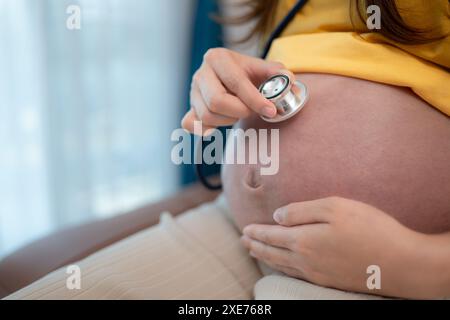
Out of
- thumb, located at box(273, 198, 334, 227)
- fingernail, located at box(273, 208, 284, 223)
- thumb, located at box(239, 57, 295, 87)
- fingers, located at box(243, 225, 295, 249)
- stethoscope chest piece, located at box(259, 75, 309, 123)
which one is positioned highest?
thumb, located at box(239, 57, 295, 87)

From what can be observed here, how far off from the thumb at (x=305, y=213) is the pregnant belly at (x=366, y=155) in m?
0.03

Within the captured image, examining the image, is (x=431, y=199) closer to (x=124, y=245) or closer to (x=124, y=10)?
(x=124, y=245)

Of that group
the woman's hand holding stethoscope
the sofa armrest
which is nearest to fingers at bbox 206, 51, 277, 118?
the woman's hand holding stethoscope

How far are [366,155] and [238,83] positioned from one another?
20 centimetres

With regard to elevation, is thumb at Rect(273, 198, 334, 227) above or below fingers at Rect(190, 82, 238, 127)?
below

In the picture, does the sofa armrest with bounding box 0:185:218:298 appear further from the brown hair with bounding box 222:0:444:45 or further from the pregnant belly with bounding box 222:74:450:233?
the brown hair with bounding box 222:0:444:45

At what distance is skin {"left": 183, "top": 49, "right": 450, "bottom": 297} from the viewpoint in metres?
0.50

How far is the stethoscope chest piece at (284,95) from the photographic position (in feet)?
1.83

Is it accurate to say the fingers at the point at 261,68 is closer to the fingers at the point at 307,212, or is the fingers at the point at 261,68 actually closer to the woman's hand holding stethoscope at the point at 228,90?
the woman's hand holding stethoscope at the point at 228,90

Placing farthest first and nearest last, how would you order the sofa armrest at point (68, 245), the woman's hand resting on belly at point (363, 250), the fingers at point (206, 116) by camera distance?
the sofa armrest at point (68, 245) < the fingers at point (206, 116) < the woman's hand resting on belly at point (363, 250)

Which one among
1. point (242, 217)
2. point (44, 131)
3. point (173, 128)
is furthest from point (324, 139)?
point (173, 128)

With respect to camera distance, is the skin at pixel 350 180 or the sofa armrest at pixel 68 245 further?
the sofa armrest at pixel 68 245

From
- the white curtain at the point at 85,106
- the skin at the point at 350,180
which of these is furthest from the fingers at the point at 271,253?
the white curtain at the point at 85,106

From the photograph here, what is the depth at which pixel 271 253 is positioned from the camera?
58cm
